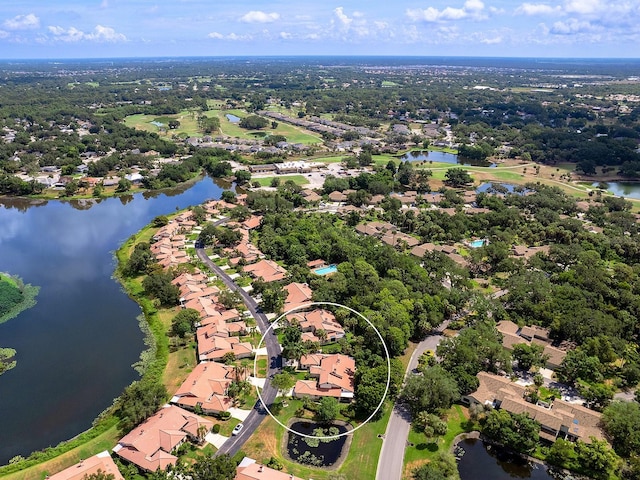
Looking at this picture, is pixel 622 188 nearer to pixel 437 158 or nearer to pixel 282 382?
pixel 437 158

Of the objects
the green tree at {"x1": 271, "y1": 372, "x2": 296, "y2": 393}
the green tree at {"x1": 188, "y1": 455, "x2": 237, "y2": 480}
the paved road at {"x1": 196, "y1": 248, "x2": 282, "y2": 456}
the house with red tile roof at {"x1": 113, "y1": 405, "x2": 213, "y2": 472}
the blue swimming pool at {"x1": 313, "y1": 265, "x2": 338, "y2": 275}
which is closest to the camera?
the green tree at {"x1": 188, "y1": 455, "x2": 237, "y2": 480}

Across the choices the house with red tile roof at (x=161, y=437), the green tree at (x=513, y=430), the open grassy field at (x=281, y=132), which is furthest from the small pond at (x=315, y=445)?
the open grassy field at (x=281, y=132)

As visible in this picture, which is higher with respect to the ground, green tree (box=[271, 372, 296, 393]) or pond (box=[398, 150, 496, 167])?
pond (box=[398, 150, 496, 167])

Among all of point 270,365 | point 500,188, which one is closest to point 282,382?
point 270,365

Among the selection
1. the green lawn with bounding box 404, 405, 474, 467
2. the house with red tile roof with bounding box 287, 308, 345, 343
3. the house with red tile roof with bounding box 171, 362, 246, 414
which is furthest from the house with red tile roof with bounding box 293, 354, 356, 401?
the green lawn with bounding box 404, 405, 474, 467

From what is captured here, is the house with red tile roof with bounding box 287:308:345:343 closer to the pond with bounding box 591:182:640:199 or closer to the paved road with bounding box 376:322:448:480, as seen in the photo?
the paved road with bounding box 376:322:448:480

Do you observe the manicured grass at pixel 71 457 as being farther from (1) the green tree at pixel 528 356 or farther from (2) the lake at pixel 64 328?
(1) the green tree at pixel 528 356

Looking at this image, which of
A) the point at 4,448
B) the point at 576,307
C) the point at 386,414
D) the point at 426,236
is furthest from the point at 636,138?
the point at 4,448
